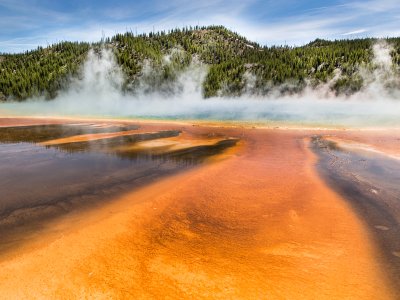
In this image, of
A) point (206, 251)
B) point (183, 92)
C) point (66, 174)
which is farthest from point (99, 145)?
point (183, 92)

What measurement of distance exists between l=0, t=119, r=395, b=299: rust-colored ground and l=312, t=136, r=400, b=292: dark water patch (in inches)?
9.9

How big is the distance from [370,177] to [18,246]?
9373 mm

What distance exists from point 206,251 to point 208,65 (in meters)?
98.3

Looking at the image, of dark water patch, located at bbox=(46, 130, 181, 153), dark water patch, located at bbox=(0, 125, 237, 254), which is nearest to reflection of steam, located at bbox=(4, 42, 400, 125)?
dark water patch, located at bbox=(46, 130, 181, 153)

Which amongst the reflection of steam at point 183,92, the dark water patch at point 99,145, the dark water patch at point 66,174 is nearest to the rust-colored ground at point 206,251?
the dark water patch at point 66,174

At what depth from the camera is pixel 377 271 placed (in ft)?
15.4

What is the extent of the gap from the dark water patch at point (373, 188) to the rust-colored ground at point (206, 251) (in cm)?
25

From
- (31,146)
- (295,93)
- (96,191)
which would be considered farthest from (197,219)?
(295,93)

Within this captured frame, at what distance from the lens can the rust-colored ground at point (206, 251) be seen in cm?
425

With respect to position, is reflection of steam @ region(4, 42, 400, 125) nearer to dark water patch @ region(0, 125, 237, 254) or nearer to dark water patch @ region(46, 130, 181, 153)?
dark water patch @ region(46, 130, 181, 153)

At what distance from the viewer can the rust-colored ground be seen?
425 centimetres

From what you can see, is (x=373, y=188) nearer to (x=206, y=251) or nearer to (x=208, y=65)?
(x=206, y=251)

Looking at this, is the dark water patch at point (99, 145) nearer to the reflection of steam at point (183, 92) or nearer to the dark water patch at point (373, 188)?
the dark water patch at point (373, 188)

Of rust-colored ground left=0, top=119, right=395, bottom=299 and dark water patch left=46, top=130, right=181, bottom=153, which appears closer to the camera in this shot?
rust-colored ground left=0, top=119, right=395, bottom=299
